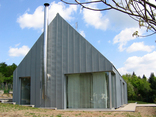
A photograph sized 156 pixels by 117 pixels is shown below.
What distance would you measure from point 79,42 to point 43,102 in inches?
198

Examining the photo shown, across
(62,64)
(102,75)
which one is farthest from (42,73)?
(102,75)

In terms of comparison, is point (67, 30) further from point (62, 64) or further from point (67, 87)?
point (67, 87)

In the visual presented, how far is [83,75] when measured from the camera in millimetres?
12133

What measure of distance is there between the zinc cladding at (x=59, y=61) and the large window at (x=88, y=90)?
16.9 inches

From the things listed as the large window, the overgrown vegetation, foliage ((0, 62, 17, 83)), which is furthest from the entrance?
foliage ((0, 62, 17, 83))

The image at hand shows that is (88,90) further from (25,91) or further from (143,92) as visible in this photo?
(143,92)

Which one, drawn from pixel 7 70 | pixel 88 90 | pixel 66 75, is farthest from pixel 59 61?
pixel 7 70

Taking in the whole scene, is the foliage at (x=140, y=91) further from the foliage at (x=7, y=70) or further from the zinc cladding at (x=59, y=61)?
the foliage at (x=7, y=70)

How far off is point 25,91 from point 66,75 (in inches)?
156

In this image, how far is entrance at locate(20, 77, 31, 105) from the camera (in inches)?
553

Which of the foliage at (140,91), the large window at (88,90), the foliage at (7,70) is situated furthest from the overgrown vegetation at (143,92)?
the foliage at (7,70)

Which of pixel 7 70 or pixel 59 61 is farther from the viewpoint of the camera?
pixel 7 70

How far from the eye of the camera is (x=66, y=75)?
41.8ft

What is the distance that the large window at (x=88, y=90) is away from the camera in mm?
11367
